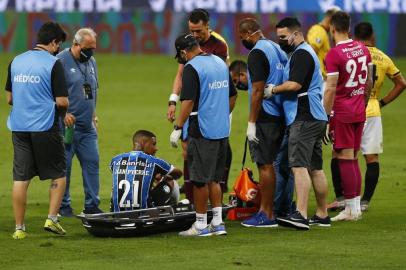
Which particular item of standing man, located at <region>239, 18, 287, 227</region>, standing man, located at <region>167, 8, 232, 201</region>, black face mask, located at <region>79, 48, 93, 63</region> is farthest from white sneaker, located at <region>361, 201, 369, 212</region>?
black face mask, located at <region>79, 48, 93, 63</region>

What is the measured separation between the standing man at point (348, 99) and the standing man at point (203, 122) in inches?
52.5

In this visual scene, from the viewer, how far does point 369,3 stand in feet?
116

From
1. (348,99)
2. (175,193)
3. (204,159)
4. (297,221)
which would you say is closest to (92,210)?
(175,193)

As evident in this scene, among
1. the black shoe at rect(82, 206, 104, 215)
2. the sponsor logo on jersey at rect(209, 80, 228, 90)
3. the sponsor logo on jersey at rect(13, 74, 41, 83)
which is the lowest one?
the black shoe at rect(82, 206, 104, 215)

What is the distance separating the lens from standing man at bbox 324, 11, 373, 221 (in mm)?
12812

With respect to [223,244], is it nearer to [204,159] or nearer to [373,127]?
[204,159]

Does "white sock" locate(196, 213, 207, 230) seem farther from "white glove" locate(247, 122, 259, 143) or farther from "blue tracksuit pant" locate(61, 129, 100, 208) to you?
"blue tracksuit pant" locate(61, 129, 100, 208)

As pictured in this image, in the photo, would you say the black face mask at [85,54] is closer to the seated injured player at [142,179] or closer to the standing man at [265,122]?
the seated injured player at [142,179]

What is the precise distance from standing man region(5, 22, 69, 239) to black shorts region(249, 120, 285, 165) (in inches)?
80.4

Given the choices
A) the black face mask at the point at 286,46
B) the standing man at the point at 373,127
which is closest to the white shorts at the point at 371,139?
the standing man at the point at 373,127

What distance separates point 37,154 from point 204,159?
164 cm

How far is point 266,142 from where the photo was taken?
41.5 ft

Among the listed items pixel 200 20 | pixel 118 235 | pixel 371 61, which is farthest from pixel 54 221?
pixel 371 61

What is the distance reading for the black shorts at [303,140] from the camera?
488 inches
